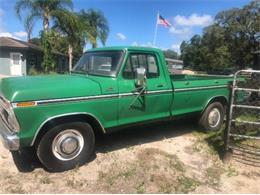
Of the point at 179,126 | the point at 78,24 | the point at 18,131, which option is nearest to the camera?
the point at 18,131

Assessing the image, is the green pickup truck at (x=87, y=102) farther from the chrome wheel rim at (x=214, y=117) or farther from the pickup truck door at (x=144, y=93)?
the chrome wheel rim at (x=214, y=117)

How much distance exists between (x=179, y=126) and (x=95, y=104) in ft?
11.1

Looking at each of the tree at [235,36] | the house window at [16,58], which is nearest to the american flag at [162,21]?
the house window at [16,58]

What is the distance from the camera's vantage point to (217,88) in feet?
20.8

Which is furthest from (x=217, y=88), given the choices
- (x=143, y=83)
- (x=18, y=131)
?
(x=18, y=131)

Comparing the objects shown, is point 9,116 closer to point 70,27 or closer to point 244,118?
point 244,118

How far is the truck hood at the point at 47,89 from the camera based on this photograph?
12.1 feet

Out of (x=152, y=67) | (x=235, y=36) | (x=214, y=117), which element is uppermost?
(x=235, y=36)

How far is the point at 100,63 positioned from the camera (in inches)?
198

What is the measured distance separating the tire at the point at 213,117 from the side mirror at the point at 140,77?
225 centimetres

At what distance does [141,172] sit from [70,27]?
2068 centimetres

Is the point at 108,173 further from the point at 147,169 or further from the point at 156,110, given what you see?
the point at 156,110

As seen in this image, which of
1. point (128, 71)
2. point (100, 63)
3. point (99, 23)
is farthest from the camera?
point (99, 23)

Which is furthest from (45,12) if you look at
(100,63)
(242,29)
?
(242,29)
